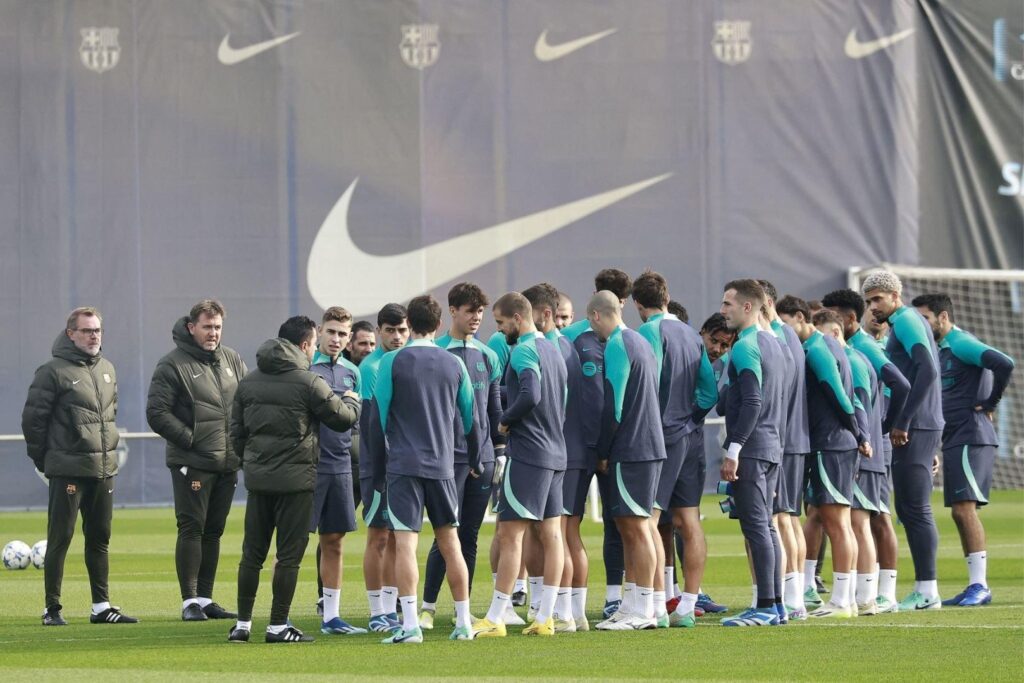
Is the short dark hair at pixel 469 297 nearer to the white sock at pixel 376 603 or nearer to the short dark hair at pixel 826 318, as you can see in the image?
the white sock at pixel 376 603

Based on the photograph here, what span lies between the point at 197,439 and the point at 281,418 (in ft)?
6.57

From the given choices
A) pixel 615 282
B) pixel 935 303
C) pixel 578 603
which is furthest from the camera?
pixel 935 303

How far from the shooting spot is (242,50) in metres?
24.1

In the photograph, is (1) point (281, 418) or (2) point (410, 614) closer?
(2) point (410, 614)

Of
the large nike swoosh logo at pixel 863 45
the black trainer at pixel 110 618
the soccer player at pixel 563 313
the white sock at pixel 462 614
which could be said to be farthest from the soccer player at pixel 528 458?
the large nike swoosh logo at pixel 863 45

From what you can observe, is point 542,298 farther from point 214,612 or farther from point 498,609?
point 214,612

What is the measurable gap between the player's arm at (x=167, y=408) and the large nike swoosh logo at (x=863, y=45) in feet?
53.6

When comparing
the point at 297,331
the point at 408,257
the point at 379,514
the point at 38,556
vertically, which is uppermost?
the point at 408,257

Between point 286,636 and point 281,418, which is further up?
point 281,418

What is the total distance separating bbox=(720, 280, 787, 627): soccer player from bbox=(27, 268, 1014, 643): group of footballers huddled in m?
0.01

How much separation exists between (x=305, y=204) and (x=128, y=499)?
479cm

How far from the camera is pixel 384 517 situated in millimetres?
9812

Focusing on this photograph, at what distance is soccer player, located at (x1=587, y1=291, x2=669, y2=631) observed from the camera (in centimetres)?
958

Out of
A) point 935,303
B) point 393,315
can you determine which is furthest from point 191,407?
point 935,303
